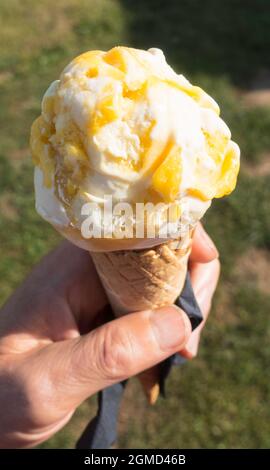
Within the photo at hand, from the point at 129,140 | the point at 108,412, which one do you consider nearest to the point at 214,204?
the point at 108,412

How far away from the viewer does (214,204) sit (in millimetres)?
3611

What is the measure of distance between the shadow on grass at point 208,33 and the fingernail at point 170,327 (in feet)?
11.2

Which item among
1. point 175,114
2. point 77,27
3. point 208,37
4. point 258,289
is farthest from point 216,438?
point 77,27

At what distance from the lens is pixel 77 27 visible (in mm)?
5262

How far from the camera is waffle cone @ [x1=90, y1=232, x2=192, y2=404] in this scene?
139cm

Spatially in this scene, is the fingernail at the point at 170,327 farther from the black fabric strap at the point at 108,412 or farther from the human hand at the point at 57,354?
the black fabric strap at the point at 108,412

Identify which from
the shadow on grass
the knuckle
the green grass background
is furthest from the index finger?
the shadow on grass

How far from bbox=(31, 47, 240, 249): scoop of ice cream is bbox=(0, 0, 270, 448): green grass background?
185 centimetres

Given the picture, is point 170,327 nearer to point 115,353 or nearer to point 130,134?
point 115,353

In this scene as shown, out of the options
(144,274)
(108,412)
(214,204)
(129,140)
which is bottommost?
(214,204)

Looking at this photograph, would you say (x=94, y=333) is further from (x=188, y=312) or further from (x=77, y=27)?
(x=77, y=27)

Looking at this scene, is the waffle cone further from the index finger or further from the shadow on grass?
the shadow on grass

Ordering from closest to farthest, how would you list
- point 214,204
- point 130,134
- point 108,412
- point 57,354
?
point 130,134
point 57,354
point 108,412
point 214,204

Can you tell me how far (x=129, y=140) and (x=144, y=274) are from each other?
18.6 inches
